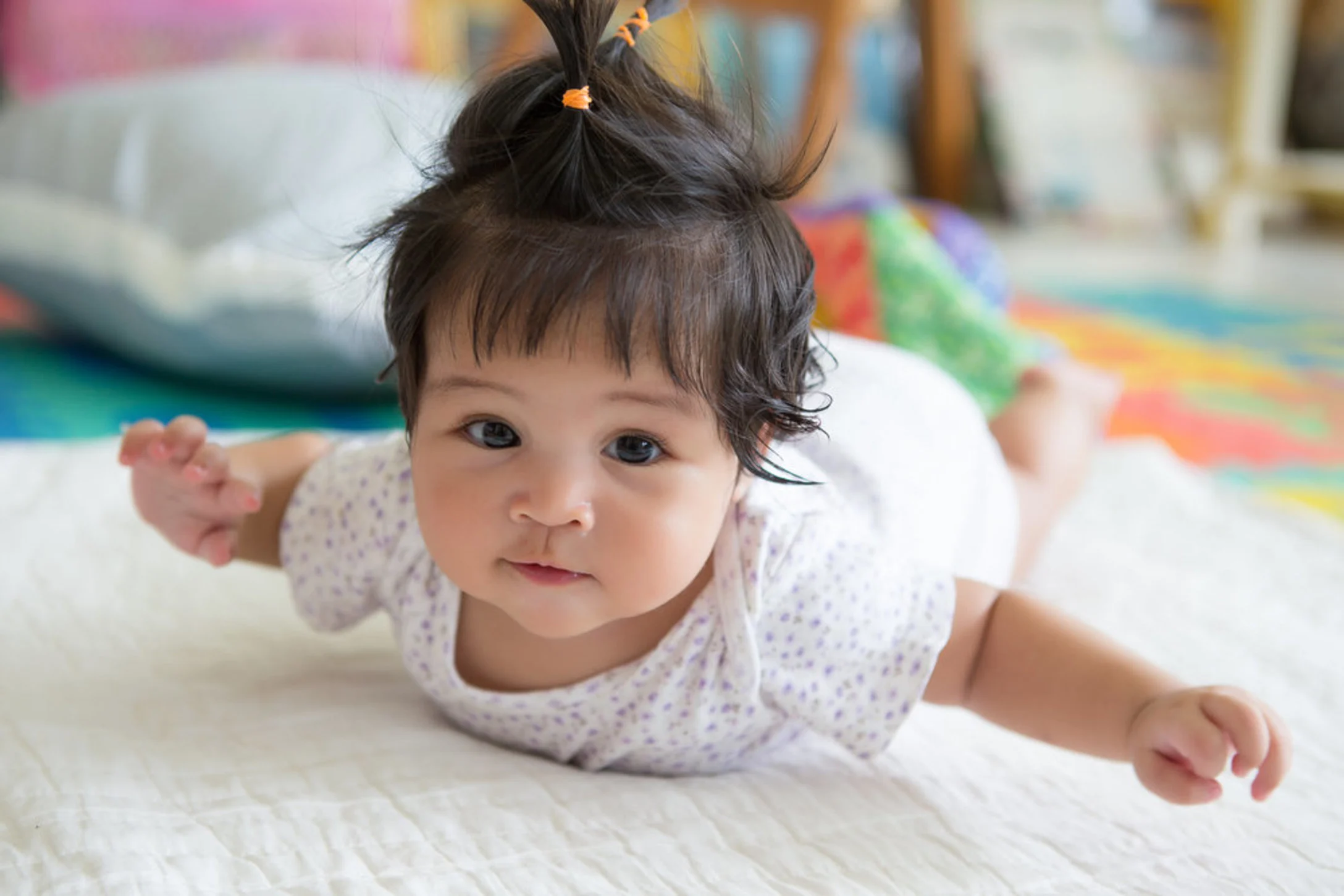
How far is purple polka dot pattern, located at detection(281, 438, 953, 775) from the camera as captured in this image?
64cm

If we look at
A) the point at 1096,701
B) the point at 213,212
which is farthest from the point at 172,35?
the point at 1096,701

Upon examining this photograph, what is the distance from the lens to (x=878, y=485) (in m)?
0.81

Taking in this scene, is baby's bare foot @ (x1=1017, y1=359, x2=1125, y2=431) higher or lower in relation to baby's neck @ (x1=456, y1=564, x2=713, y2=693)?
higher

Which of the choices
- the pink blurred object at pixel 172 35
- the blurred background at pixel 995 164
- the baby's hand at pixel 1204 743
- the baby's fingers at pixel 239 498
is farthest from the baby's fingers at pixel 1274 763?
the pink blurred object at pixel 172 35

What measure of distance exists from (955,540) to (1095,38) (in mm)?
2662

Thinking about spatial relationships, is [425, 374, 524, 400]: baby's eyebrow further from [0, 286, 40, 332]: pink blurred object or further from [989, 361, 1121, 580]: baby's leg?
[0, 286, 40, 332]: pink blurred object

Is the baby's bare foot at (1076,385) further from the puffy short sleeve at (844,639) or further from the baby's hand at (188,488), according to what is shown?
the baby's hand at (188,488)

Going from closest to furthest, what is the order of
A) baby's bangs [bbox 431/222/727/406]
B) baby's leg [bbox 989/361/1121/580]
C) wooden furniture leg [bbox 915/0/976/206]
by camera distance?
baby's bangs [bbox 431/222/727/406] → baby's leg [bbox 989/361/1121/580] → wooden furniture leg [bbox 915/0/976/206]

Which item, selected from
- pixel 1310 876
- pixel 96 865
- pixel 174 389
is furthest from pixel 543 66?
pixel 174 389

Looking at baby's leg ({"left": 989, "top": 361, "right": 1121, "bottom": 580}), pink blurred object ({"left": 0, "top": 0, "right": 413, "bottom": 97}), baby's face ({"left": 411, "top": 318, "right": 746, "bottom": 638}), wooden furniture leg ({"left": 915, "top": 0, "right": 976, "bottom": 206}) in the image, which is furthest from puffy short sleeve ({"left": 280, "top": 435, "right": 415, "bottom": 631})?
wooden furniture leg ({"left": 915, "top": 0, "right": 976, "bottom": 206})

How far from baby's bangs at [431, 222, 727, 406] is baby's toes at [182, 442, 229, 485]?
0.67 ft

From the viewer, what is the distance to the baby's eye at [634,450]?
57cm

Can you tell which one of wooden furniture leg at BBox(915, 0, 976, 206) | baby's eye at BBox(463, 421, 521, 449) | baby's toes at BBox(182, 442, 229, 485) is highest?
Answer: wooden furniture leg at BBox(915, 0, 976, 206)

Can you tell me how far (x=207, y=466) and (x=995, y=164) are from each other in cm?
268
